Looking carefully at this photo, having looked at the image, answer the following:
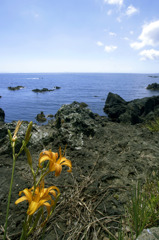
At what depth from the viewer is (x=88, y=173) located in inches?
118

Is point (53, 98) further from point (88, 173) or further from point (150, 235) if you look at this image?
point (150, 235)

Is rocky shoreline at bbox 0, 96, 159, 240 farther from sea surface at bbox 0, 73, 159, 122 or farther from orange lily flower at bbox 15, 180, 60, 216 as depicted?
sea surface at bbox 0, 73, 159, 122

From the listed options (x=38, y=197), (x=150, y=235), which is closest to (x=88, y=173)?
(x=150, y=235)

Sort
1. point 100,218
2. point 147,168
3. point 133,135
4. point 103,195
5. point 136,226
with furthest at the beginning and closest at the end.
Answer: point 133,135 < point 147,168 < point 103,195 < point 100,218 < point 136,226

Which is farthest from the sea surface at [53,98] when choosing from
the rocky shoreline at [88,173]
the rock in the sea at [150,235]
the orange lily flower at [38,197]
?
the orange lily flower at [38,197]

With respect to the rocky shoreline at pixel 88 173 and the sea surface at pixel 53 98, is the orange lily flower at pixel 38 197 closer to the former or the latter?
the rocky shoreline at pixel 88 173

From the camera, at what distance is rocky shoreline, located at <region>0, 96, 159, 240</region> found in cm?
205

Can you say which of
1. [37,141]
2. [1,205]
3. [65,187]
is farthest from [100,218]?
[37,141]

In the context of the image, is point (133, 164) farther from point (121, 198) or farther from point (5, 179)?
point (5, 179)

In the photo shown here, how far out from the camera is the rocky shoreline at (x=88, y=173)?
2055 millimetres

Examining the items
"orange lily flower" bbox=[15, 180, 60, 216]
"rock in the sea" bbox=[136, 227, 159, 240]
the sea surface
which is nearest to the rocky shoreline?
"rock in the sea" bbox=[136, 227, 159, 240]

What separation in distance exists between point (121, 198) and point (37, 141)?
2.33 metres

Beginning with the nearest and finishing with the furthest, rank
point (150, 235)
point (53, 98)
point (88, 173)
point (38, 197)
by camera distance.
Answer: point (38, 197), point (150, 235), point (88, 173), point (53, 98)

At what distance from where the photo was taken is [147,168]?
3236 millimetres
